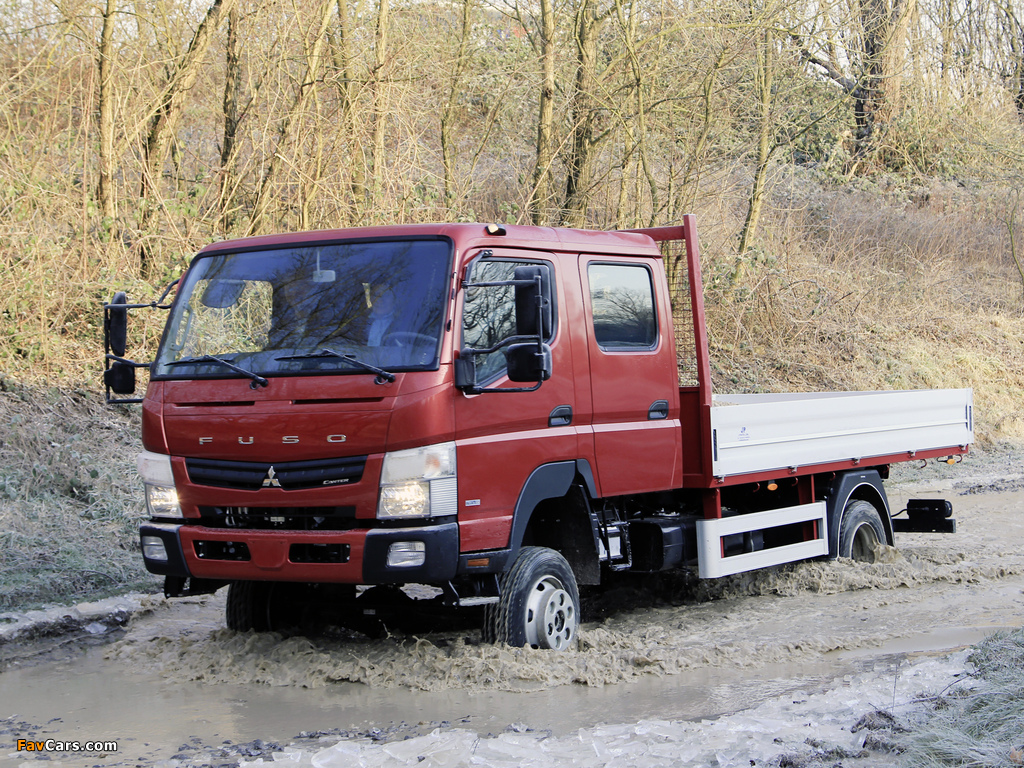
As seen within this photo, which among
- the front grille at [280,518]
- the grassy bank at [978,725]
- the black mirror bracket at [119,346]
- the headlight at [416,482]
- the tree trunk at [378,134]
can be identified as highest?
the tree trunk at [378,134]

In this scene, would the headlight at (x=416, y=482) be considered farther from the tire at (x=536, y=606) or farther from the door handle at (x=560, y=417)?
the door handle at (x=560, y=417)

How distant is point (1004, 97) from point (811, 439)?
2722 cm

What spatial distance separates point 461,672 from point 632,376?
2194 millimetres

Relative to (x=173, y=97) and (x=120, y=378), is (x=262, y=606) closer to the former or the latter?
(x=120, y=378)

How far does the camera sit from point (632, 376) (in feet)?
23.2

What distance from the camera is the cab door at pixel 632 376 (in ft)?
22.4

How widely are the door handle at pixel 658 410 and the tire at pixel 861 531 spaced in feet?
8.48

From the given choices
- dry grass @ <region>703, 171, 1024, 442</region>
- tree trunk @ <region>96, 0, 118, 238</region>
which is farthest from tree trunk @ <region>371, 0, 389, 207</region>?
dry grass @ <region>703, 171, 1024, 442</region>

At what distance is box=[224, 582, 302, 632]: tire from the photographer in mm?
6961

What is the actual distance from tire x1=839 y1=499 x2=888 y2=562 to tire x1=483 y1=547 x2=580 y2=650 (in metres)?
3.37

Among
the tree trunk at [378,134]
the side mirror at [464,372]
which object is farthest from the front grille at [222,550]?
the tree trunk at [378,134]

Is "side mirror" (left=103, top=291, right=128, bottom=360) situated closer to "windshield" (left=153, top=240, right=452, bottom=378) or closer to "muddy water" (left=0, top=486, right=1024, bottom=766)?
"windshield" (left=153, top=240, right=452, bottom=378)

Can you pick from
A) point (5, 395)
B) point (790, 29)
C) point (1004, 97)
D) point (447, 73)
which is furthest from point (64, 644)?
point (1004, 97)

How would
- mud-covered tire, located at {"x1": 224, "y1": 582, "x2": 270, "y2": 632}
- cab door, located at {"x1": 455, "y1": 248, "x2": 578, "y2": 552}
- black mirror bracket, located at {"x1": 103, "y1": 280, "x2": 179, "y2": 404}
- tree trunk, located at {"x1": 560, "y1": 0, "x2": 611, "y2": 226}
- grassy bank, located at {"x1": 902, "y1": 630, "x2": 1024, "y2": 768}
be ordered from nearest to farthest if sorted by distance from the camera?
grassy bank, located at {"x1": 902, "y1": 630, "x2": 1024, "y2": 768}
cab door, located at {"x1": 455, "y1": 248, "x2": 578, "y2": 552}
black mirror bracket, located at {"x1": 103, "y1": 280, "x2": 179, "y2": 404}
mud-covered tire, located at {"x1": 224, "y1": 582, "x2": 270, "y2": 632}
tree trunk, located at {"x1": 560, "y1": 0, "x2": 611, "y2": 226}
